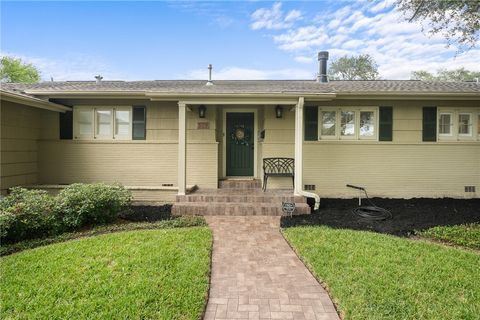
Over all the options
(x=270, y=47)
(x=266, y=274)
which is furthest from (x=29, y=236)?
(x=270, y=47)

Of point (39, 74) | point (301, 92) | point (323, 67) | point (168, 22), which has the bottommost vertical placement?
point (301, 92)

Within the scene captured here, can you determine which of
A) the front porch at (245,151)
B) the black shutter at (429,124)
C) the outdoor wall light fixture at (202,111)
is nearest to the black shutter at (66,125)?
the front porch at (245,151)

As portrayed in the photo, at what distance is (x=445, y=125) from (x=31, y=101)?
11.0 metres

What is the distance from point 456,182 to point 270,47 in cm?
933

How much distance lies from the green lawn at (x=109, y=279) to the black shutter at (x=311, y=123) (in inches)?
180

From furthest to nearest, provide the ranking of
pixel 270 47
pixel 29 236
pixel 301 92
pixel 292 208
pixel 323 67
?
pixel 270 47, pixel 323 67, pixel 301 92, pixel 292 208, pixel 29 236

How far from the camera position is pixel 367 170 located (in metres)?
7.41

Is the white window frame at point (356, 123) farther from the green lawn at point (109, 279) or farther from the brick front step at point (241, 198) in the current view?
the green lawn at point (109, 279)

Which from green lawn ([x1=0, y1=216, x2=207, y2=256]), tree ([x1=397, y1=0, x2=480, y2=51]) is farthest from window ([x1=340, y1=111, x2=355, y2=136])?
green lawn ([x1=0, y1=216, x2=207, y2=256])

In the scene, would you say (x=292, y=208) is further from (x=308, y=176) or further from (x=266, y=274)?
(x=266, y=274)

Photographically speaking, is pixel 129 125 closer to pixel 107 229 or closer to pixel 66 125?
pixel 66 125

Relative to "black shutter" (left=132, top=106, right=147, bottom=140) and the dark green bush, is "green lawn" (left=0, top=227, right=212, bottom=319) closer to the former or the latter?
the dark green bush

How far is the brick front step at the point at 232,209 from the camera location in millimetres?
5875

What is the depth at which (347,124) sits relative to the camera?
24.5 ft
